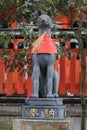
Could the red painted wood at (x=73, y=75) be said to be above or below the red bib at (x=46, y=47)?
below

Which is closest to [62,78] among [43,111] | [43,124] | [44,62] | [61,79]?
[61,79]

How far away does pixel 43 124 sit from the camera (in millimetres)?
8203

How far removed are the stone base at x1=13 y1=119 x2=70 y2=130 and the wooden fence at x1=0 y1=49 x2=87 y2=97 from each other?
13.3 ft

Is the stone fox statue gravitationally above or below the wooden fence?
above

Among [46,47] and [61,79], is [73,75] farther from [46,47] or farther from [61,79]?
[46,47]

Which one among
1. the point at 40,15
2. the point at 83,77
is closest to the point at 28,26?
the point at 83,77

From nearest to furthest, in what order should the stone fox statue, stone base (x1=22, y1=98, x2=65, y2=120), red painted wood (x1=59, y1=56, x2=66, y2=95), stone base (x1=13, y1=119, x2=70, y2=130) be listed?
stone base (x1=13, y1=119, x2=70, y2=130), stone base (x1=22, y1=98, x2=65, y2=120), the stone fox statue, red painted wood (x1=59, y1=56, x2=66, y2=95)

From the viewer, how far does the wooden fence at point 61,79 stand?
12336 millimetres

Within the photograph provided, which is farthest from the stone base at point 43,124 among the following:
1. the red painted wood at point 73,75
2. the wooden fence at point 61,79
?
the red painted wood at point 73,75

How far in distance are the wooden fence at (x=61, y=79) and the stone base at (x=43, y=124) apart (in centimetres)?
405

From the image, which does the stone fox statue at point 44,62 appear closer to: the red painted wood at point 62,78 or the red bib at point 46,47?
the red bib at point 46,47

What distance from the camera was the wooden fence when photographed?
40.5ft

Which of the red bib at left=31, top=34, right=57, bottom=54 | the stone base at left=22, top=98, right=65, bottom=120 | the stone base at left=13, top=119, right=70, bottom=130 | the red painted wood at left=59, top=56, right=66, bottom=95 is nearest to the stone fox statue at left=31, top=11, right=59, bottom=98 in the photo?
the red bib at left=31, top=34, right=57, bottom=54

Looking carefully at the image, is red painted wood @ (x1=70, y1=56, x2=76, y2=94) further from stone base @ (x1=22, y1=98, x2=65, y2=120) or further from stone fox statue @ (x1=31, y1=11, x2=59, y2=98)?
stone base @ (x1=22, y1=98, x2=65, y2=120)
